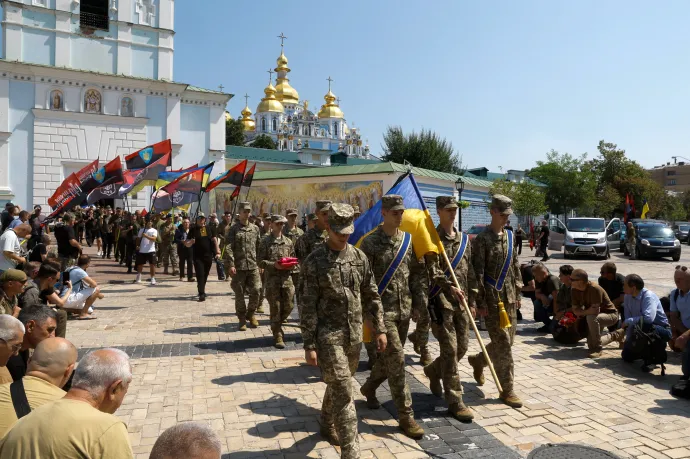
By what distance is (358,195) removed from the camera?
29.7 m

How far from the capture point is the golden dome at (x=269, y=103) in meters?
100

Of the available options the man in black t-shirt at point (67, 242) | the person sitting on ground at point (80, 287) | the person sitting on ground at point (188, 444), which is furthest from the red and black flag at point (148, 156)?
the person sitting on ground at point (188, 444)

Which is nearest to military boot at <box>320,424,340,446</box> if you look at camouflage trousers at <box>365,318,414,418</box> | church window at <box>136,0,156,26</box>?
camouflage trousers at <box>365,318,414,418</box>

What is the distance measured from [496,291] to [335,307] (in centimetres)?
212

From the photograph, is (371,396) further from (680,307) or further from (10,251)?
(10,251)

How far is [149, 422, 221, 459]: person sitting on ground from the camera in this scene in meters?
→ 2.06

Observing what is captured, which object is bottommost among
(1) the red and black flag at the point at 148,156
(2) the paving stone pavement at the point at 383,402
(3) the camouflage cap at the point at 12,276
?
(2) the paving stone pavement at the point at 383,402

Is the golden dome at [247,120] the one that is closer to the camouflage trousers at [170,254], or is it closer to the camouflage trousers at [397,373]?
the camouflage trousers at [170,254]

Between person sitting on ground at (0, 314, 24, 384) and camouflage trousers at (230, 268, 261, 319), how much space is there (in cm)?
572

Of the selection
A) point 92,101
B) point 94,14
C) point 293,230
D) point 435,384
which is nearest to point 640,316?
point 435,384

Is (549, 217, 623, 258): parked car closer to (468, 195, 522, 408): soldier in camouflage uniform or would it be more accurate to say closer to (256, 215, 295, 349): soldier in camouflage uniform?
(256, 215, 295, 349): soldier in camouflage uniform

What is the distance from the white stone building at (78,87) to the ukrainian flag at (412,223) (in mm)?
32498

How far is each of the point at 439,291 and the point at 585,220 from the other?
73.6ft

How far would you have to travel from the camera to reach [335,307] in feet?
15.1
